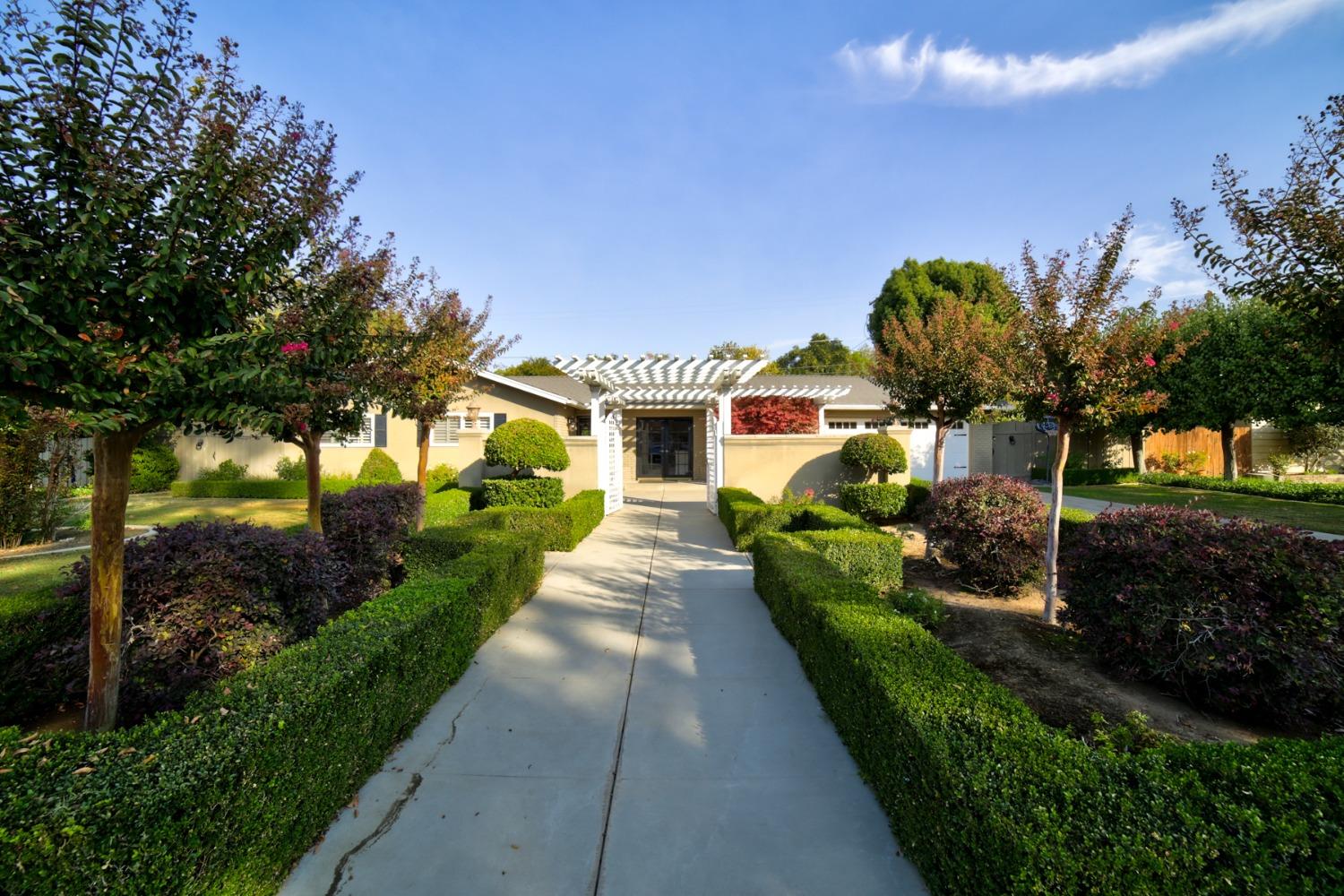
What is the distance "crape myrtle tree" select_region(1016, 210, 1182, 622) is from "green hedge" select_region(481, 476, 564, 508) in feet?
26.2

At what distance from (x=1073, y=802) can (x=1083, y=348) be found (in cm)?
448

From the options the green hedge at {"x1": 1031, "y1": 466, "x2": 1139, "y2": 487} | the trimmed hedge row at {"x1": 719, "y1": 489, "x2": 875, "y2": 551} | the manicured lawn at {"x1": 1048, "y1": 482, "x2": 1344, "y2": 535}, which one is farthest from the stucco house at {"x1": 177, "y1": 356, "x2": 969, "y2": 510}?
the green hedge at {"x1": 1031, "y1": 466, "x2": 1139, "y2": 487}

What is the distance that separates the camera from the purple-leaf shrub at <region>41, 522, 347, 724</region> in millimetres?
3305

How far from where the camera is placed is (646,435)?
814 inches

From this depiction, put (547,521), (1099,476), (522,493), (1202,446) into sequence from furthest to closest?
(1202,446) → (1099,476) → (522,493) → (547,521)

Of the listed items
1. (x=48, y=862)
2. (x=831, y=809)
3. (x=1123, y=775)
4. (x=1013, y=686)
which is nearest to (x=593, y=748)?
(x=831, y=809)

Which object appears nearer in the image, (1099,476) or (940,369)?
(940,369)

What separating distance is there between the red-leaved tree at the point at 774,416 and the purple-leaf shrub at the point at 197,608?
15.9m

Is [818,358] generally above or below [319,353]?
above

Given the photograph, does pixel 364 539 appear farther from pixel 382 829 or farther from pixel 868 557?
pixel 868 557

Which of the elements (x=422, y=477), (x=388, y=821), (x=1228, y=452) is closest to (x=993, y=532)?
(x=388, y=821)

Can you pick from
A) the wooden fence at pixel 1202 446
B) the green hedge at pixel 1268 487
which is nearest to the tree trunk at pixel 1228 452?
the green hedge at pixel 1268 487

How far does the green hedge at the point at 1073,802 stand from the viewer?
5.46 ft

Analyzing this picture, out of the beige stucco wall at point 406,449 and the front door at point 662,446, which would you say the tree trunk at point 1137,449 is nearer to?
the front door at point 662,446
